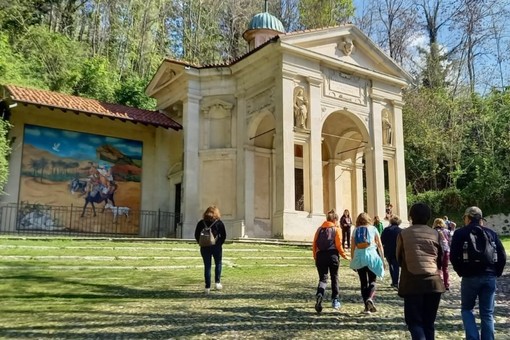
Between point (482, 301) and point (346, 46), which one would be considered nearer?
point (482, 301)

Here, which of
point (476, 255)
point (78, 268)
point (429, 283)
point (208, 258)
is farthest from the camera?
point (78, 268)

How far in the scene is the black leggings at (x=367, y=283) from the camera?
724 centimetres

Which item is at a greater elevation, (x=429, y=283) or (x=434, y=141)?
(x=434, y=141)

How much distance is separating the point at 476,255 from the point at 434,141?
31.0 meters

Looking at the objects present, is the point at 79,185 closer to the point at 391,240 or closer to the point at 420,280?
the point at 391,240

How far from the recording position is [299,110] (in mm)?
21281

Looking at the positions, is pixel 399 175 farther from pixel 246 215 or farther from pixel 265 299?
pixel 265 299

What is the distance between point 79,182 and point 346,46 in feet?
42.7

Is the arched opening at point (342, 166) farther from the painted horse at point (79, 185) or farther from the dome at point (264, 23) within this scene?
the painted horse at point (79, 185)

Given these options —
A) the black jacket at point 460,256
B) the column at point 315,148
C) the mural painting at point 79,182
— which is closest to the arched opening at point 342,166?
the column at point 315,148

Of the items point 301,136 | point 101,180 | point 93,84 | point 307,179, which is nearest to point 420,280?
point 307,179

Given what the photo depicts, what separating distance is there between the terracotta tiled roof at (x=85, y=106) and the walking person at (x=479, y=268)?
1797 cm

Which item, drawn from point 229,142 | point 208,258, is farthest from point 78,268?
point 229,142

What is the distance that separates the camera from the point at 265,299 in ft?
27.2
